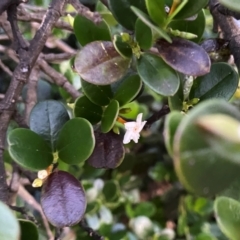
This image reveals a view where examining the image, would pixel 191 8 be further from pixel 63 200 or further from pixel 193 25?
pixel 63 200

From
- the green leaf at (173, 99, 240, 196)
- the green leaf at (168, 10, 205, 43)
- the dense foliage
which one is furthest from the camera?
the green leaf at (168, 10, 205, 43)

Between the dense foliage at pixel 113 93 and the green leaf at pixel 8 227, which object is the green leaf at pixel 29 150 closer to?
the dense foliage at pixel 113 93

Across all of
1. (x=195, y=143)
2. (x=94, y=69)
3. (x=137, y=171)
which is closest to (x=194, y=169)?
(x=195, y=143)

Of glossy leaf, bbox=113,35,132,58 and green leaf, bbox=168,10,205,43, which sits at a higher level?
green leaf, bbox=168,10,205,43

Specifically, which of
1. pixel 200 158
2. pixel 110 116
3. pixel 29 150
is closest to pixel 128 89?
pixel 110 116

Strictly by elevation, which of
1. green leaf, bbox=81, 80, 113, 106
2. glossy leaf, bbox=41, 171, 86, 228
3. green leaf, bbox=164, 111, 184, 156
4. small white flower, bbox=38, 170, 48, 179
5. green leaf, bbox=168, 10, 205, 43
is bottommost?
small white flower, bbox=38, 170, 48, 179

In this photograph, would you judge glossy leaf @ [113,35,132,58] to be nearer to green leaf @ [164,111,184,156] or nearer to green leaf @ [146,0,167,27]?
green leaf @ [146,0,167,27]

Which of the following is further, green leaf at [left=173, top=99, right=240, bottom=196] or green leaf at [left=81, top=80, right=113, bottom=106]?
green leaf at [left=81, top=80, right=113, bottom=106]

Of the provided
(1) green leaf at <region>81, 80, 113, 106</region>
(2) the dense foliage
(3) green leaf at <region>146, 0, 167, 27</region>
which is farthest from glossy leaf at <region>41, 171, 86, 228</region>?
(3) green leaf at <region>146, 0, 167, 27</region>
